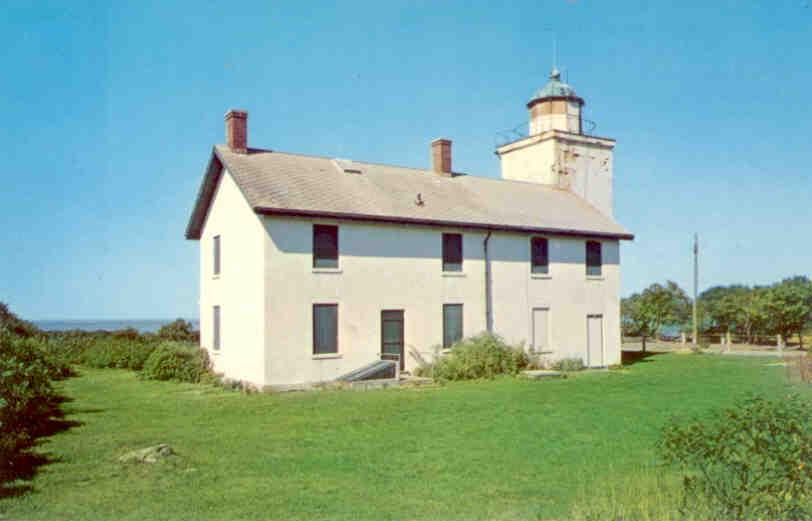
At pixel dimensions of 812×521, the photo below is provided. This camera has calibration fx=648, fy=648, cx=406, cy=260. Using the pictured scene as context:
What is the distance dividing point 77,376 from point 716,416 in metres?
24.0

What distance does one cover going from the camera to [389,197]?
22688 mm

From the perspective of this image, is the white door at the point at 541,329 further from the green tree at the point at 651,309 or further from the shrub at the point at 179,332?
the shrub at the point at 179,332

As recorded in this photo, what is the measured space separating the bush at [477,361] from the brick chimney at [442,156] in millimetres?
8031

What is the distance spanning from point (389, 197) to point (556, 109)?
12.9 m

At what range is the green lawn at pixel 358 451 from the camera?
7260 mm

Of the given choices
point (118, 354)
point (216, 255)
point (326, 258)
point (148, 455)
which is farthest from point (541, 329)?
point (118, 354)

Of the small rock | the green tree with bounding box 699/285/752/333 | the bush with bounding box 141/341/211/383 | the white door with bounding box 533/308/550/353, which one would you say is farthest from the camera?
the green tree with bounding box 699/285/752/333

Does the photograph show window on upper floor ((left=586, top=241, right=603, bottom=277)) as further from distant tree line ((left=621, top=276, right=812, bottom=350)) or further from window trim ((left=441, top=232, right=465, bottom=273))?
distant tree line ((left=621, top=276, right=812, bottom=350))

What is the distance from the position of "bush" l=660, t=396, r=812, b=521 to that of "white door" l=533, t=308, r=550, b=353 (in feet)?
61.7

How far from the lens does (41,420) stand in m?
12.8

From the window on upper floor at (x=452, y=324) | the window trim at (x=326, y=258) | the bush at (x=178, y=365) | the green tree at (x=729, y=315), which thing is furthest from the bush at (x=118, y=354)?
the green tree at (x=729, y=315)

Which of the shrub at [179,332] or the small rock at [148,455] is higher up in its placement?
the shrub at [179,332]

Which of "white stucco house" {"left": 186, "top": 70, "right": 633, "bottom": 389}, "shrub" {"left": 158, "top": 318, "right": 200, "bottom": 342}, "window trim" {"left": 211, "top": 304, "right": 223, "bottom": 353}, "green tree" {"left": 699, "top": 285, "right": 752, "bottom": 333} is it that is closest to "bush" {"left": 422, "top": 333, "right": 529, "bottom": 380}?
"white stucco house" {"left": 186, "top": 70, "right": 633, "bottom": 389}

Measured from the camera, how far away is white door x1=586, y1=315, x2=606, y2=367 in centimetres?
2628
